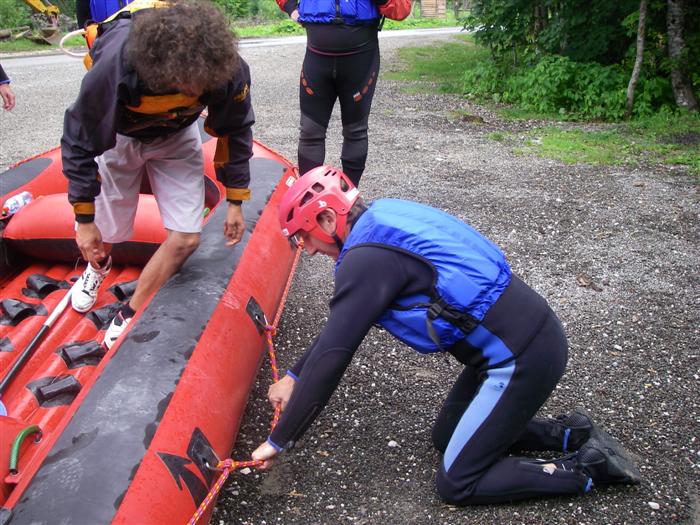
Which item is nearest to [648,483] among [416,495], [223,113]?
[416,495]

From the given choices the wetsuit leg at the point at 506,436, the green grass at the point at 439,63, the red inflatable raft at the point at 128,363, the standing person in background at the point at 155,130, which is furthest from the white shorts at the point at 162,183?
the green grass at the point at 439,63

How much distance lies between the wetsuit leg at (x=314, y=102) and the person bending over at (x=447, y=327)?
2.19m

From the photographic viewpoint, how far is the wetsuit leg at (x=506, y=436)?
255 cm

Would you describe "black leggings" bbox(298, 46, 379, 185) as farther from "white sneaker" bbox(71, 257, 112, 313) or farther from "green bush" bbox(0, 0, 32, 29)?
"green bush" bbox(0, 0, 32, 29)

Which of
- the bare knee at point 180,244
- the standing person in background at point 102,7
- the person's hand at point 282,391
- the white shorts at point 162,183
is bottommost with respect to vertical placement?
the person's hand at point 282,391

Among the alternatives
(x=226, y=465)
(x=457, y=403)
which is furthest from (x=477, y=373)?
(x=226, y=465)

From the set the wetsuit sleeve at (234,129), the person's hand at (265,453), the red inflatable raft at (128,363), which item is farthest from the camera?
the wetsuit sleeve at (234,129)

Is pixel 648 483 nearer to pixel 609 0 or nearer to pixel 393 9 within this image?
pixel 393 9

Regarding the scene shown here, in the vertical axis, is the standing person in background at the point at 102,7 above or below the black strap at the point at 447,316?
above

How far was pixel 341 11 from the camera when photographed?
14.3 ft

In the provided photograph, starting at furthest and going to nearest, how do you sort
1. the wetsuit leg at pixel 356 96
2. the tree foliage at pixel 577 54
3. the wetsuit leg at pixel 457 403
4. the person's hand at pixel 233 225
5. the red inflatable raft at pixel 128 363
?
the tree foliage at pixel 577 54, the wetsuit leg at pixel 356 96, the person's hand at pixel 233 225, the wetsuit leg at pixel 457 403, the red inflatable raft at pixel 128 363

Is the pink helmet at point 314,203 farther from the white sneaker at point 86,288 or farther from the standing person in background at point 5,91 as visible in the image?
the standing person in background at point 5,91

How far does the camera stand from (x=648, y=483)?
9.41 feet

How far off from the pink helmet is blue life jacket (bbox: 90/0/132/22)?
7.59 feet
